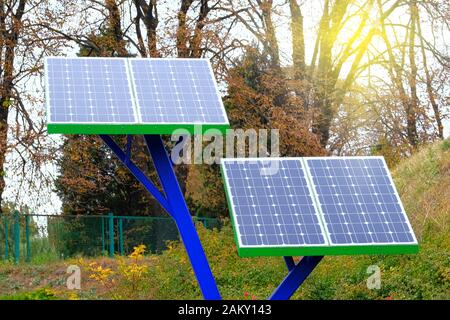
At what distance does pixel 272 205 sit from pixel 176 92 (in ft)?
7.69

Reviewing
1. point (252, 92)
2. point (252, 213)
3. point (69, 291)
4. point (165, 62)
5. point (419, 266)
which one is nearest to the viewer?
point (252, 213)

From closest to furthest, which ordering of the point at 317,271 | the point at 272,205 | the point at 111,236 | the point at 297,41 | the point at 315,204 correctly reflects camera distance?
the point at 272,205
the point at 315,204
the point at 317,271
the point at 111,236
the point at 297,41

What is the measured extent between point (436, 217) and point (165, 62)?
21.3ft

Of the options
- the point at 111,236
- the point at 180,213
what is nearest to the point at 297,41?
the point at 111,236

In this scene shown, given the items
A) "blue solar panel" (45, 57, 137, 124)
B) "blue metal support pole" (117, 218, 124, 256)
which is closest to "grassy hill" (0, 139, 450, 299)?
"blue metal support pole" (117, 218, 124, 256)

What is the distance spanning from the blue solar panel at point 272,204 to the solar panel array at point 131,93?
785 millimetres

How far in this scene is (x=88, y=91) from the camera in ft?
42.6

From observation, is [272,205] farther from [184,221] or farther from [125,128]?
[125,128]

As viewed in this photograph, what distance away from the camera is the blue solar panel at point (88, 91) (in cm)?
1233

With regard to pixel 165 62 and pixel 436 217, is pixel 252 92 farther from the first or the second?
pixel 165 62

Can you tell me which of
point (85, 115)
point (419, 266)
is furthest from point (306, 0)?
point (85, 115)

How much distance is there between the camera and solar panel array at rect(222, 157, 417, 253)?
37.7 ft

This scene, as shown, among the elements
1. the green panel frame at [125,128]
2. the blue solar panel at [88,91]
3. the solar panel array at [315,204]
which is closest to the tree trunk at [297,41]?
the blue solar panel at [88,91]

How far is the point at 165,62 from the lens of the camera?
1416 centimetres
